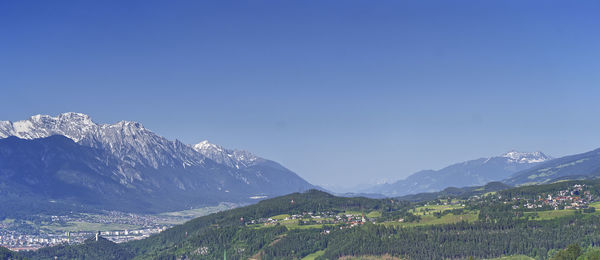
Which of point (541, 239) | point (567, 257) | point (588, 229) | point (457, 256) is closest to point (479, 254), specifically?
point (457, 256)

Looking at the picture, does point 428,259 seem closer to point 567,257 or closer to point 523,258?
point 523,258

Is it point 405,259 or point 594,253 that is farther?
point 405,259

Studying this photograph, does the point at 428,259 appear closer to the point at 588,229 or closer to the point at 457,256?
the point at 457,256

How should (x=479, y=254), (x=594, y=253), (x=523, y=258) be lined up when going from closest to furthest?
(x=594, y=253)
(x=523, y=258)
(x=479, y=254)

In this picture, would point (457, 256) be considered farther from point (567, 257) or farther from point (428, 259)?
point (567, 257)

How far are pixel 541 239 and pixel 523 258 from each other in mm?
18510

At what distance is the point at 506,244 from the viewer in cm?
19925

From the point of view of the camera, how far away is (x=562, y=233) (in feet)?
656

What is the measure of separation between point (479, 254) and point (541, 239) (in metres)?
21.7

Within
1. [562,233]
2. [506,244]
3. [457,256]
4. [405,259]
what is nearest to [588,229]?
[562,233]

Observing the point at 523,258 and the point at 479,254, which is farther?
the point at 479,254

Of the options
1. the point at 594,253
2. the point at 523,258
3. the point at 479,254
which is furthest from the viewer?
the point at 479,254

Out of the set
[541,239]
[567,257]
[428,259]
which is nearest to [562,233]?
[541,239]

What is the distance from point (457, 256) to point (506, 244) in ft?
56.0
